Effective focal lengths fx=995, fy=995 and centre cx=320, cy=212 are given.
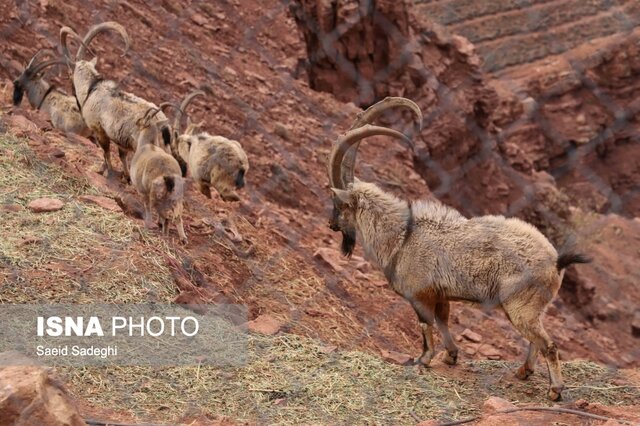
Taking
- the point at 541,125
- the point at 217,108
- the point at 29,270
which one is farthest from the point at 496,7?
the point at 29,270

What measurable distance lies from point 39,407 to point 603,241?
16.1 meters

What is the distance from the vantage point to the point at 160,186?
8016 millimetres

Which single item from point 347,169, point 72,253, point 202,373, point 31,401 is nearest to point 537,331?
point 347,169

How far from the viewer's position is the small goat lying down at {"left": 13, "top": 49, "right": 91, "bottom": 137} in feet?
34.9

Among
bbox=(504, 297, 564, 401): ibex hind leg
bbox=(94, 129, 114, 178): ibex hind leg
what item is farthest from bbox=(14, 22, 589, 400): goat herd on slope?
bbox=(94, 129, 114, 178): ibex hind leg

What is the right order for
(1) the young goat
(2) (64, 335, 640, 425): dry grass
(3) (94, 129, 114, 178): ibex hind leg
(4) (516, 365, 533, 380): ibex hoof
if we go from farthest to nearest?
(3) (94, 129, 114, 178): ibex hind leg < (1) the young goat < (4) (516, 365, 533, 380): ibex hoof < (2) (64, 335, 640, 425): dry grass

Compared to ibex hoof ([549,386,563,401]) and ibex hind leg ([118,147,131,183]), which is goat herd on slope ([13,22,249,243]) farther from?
ibex hoof ([549,386,563,401])

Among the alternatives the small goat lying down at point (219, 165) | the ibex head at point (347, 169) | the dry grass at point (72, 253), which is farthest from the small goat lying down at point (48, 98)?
the ibex head at point (347, 169)

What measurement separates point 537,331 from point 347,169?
5.67ft

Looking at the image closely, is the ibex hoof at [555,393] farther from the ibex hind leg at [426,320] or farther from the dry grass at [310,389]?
the ibex hind leg at [426,320]

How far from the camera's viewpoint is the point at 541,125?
24562 millimetres

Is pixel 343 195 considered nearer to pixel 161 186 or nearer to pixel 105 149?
pixel 161 186

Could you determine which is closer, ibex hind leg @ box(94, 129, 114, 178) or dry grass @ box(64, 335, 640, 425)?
dry grass @ box(64, 335, 640, 425)

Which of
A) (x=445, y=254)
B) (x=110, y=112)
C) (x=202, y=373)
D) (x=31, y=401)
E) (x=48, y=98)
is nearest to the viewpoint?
(x=31, y=401)
